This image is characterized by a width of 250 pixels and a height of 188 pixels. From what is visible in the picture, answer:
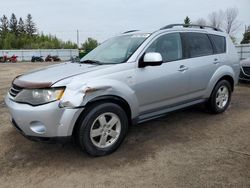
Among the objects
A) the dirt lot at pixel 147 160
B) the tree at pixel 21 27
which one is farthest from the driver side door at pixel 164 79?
the tree at pixel 21 27

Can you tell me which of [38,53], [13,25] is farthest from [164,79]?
[13,25]

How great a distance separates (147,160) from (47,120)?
1372 mm

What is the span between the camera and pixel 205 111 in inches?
242

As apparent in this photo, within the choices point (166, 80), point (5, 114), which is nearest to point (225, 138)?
point (166, 80)

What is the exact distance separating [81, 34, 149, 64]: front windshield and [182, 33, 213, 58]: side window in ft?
2.81

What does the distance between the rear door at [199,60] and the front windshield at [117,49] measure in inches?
35.5

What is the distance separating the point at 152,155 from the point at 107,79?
119 cm

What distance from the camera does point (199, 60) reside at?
5266mm

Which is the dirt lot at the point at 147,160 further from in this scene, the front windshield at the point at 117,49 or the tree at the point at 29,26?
the tree at the point at 29,26

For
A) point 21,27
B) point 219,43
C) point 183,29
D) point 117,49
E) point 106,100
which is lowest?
point 106,100

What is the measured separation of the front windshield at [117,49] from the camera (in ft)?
14.8

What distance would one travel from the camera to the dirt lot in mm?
3414

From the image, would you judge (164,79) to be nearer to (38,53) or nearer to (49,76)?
(49,76)

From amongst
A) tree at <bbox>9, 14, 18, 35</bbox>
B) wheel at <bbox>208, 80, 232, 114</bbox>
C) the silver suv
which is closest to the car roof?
the silver suv
